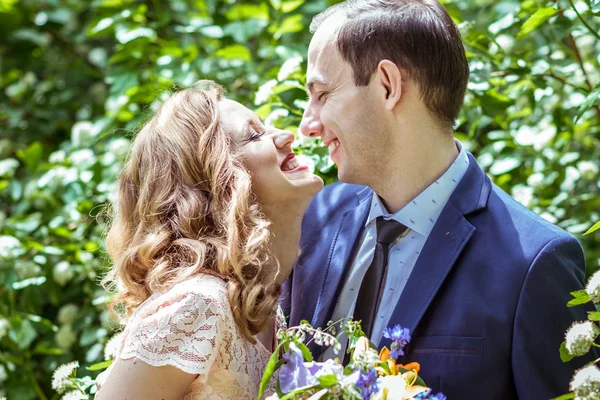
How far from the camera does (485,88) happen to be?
8.46 feet

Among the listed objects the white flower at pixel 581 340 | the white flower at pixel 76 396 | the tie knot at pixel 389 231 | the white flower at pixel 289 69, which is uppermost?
the white flower at pixel 581 340

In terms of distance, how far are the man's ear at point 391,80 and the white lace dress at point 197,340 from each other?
0.63m

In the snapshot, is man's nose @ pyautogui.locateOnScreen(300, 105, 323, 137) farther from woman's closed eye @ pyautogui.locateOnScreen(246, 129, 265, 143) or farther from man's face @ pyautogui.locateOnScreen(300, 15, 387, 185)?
woman's closed eye @ pyautogui.locateOnScreen(246, 129, 265, 143)

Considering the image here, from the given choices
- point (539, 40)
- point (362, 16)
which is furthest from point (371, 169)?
point (539, 40)

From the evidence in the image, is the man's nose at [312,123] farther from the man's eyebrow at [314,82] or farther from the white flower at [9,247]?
the white flower at [9,247]

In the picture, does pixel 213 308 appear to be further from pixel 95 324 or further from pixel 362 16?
pixel 95 324

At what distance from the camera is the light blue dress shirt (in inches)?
80.0

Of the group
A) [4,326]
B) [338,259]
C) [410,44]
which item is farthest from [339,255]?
[4,326]

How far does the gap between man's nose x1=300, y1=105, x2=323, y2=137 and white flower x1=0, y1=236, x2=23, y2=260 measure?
142 centimetres

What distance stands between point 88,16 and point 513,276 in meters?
3.14

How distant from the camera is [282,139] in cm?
216

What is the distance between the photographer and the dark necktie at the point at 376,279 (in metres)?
2.05

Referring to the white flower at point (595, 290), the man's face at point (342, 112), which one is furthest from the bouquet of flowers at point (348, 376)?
the man's face at point (342, 112)

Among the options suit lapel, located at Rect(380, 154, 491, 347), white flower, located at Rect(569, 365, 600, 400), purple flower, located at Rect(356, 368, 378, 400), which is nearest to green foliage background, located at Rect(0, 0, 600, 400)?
suit lapel, located at Rect(380, 154, 491, 347)
